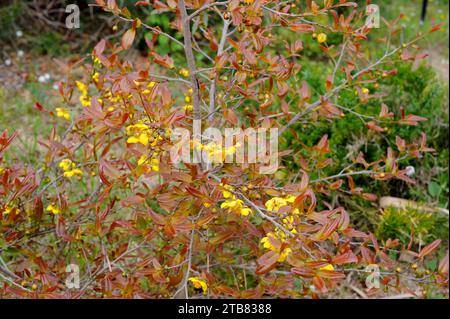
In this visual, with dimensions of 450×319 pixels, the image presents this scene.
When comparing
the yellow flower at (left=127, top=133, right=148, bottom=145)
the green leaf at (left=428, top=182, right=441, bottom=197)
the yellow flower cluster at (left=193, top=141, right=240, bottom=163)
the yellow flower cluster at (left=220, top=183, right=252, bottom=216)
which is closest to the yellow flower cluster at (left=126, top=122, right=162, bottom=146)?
the yellow flower at (left=127, top=133, right=148, bottom=145)

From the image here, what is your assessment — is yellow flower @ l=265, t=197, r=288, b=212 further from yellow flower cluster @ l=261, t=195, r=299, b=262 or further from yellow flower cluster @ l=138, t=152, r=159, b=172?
yellow flower cluster @ l=138, t=152, r=159, b=172

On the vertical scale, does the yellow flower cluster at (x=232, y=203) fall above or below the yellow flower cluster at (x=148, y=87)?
below

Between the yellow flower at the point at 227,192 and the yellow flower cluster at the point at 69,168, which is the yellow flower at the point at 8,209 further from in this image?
the yellow flower at the point at 227,192

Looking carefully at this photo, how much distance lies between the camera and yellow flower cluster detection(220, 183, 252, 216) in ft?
4.33

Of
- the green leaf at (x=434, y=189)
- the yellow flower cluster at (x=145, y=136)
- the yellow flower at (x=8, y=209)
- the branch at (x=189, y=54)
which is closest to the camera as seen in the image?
the yellow flower cluster at (x=145, y=136)

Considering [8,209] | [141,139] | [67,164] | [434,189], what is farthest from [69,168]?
[434,189]

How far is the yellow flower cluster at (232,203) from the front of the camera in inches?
52.0

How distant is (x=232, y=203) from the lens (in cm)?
132

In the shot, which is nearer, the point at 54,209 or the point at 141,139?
the point at 141,139

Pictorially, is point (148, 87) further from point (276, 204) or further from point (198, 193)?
point (276, 204)

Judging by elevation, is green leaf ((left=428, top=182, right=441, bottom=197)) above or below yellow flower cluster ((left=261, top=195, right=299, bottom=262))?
below

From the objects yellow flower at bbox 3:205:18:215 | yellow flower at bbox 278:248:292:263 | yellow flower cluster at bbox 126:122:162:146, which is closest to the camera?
yellow flower at bbox 278:248:292:263

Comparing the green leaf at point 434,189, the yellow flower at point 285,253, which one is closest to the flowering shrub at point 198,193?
the yellow flower at point 285,253

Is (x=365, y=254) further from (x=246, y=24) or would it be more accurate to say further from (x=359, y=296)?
(x=359, y=296)
